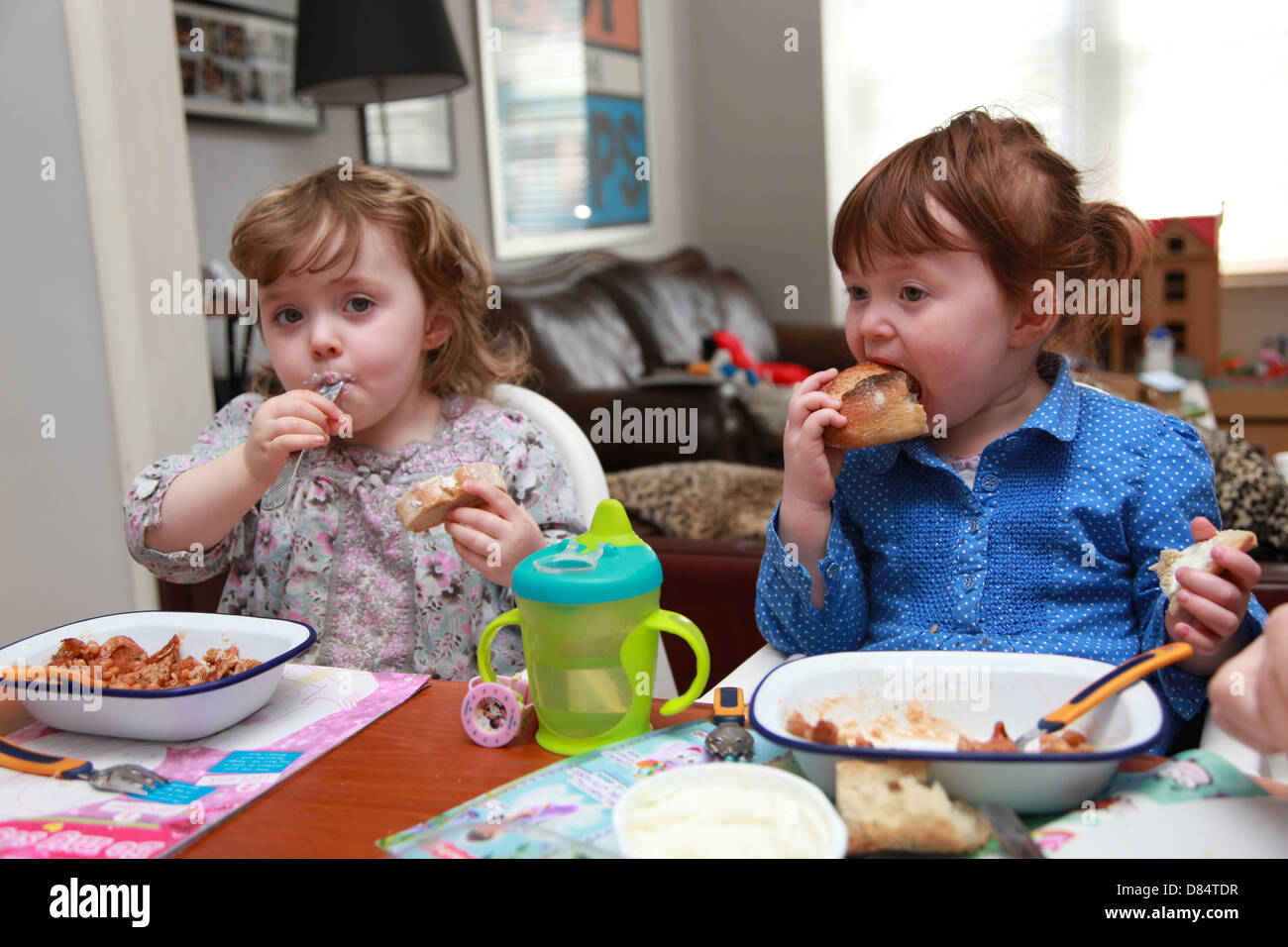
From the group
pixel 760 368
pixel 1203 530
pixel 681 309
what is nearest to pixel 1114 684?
pixel 1203 530

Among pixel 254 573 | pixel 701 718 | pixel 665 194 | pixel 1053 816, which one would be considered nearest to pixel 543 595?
pixel 701 718

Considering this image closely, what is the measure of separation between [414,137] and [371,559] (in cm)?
256

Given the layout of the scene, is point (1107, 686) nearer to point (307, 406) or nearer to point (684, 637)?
point (684, 637)

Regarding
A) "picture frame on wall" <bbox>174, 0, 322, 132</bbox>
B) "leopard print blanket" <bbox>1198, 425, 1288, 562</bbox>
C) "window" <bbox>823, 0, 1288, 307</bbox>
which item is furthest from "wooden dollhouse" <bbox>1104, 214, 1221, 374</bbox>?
"picture frame on wall" <bbox>174, 0, 322, 132</bbox>

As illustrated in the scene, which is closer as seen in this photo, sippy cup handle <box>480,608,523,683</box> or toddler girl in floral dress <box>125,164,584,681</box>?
sippy cup handle <box>480,608,523,683</box>

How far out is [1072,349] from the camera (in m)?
1.31

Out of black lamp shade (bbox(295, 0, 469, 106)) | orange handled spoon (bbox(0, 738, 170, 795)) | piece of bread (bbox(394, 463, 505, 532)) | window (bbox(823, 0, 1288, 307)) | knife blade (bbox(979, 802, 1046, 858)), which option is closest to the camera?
knife blade (bbox(979, 802, 1046, 858))

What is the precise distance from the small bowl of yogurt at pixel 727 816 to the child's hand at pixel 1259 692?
27 centimetres

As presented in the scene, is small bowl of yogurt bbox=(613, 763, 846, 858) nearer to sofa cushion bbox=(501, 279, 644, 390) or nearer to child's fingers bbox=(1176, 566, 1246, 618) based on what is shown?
child's fingers bbox=(1176, 566, 1246, 618)

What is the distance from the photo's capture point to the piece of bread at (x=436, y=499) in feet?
3.34

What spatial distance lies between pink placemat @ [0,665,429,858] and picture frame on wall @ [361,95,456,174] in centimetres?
258

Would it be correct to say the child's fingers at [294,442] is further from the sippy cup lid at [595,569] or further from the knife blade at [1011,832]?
the knife blade at [1011,832]

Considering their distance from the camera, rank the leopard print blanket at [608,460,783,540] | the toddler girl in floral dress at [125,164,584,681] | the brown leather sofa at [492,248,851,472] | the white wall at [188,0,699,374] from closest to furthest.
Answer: the toddler girl in floral dress at [125,164,584,681] < the leopard print blanket at [608,460,783,540] < the white wall at [188,0,699,374] < the brown leather sofa at [492,248,851,472]

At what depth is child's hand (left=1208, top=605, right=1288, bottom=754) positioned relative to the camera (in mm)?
639
